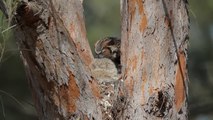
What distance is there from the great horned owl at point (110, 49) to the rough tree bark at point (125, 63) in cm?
53

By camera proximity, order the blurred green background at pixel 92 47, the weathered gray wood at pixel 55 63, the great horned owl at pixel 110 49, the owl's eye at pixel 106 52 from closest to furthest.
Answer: the weathered gray wood at pixel 55 63
the great horned owl at pixel 110 49
the owl's eye at pixel 106 52
the blurred green background at pixel 92 47

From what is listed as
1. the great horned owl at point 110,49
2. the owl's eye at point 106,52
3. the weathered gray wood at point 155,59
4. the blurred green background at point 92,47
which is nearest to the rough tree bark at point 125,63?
the weathered gray wood at point 155,59

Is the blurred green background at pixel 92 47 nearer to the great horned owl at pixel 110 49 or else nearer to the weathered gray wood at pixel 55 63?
the great horned owl at pixel 110 49

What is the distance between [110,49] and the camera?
11.5 feet

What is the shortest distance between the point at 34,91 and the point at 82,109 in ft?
0.73

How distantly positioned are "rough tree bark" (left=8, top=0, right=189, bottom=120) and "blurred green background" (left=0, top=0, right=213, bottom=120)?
2.66 metres

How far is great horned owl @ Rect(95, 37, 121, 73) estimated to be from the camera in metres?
3.34

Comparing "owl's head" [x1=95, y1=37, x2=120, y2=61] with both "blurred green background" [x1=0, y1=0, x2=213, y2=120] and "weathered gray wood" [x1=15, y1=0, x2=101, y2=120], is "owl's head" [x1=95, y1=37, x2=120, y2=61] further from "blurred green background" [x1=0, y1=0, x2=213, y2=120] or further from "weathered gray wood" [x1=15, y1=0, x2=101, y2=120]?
"blurred green background" [x1=0, y1=0, x2=213, y2=120]

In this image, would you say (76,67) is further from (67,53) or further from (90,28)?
(90,28)

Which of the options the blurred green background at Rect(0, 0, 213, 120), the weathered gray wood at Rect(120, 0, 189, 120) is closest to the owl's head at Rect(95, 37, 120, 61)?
the weathered gray wood at Rect(120, 0, 189, 120)

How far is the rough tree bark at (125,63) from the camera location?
254cm

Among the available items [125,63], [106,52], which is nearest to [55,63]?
[125,63]

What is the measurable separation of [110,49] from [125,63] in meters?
0.84

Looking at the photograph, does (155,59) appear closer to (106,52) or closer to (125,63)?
(125,63)
